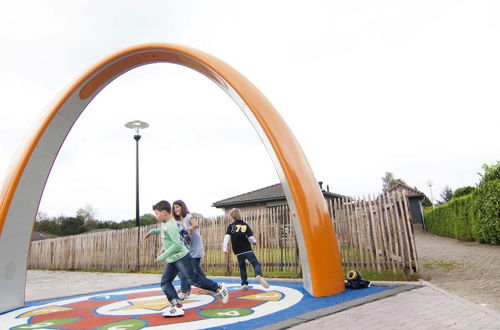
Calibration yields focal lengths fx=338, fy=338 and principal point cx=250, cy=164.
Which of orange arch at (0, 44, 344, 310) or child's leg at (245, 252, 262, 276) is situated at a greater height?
orange arch at (0, 44, 344, 310)

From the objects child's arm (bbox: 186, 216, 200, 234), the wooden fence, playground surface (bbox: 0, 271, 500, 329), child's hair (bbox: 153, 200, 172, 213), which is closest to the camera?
playground surface (bbox: 0, 271, 500, 329)

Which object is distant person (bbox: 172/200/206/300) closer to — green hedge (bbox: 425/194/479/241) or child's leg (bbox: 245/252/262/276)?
child's leg (bbox: 245/252/262/276)

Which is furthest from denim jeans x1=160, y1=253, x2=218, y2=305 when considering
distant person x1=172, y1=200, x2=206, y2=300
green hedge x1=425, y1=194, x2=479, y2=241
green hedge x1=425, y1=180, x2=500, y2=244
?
green hedge x1=425, y1=194, x2=479, y2=241

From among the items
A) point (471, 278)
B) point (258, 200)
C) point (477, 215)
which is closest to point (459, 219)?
point (477, 215)

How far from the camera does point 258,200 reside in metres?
24.3

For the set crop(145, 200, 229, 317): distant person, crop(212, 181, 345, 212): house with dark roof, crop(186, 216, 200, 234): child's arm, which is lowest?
crop(145, 200, 229, 317): distant person

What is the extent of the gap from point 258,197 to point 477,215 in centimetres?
1351

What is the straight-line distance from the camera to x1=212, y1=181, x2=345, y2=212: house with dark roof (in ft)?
77.6

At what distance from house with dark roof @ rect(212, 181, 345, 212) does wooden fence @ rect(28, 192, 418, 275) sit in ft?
35.9

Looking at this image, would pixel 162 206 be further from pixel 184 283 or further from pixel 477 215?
pixel 477 215

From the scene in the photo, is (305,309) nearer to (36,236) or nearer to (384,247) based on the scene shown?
(384,247)

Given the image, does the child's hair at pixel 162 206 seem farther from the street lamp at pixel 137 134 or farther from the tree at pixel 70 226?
the tree at pixel 70 226

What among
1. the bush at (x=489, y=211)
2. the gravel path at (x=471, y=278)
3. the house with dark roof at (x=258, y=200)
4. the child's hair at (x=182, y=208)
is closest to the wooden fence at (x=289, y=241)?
the gravel path at (x=471, y=278)

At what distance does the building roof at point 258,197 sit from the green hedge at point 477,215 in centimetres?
864
